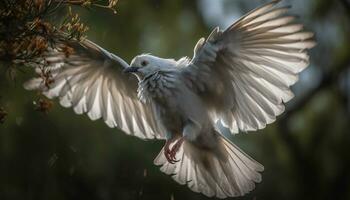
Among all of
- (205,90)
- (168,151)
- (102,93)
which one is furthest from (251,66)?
(102,93)

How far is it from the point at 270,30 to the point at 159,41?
343cm

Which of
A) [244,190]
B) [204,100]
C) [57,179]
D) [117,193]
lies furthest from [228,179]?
[57,179]

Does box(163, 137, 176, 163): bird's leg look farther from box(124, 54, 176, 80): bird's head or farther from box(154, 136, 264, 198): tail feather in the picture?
box(124, 54, 176, 80): bird's head

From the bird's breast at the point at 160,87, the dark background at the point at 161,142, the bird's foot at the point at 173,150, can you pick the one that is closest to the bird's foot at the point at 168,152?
the bird's foot at the point at 173,150

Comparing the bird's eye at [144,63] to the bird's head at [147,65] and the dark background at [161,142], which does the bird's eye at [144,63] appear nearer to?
the bird's head at [147,65]

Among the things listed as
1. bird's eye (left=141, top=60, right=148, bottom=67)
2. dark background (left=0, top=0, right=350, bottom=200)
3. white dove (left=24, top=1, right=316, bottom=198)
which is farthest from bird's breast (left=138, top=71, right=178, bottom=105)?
dark background (left=0, top=0, right=350, bottom=200)

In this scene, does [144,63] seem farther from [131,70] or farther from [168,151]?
[168,151]

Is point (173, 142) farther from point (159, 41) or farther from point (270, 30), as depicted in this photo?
point (159, 41)

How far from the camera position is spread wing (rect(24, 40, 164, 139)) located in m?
7.27

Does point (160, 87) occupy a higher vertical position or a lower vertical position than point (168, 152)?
higher

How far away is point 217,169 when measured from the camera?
273 inches

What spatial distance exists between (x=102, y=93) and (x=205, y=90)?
1304 millimetres

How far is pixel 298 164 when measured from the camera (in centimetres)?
960

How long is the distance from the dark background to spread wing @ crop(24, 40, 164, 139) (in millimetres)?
1234
